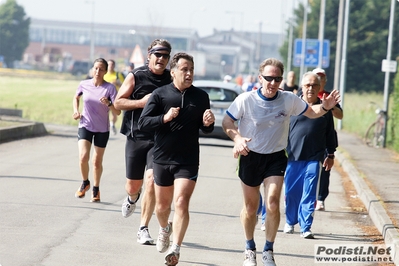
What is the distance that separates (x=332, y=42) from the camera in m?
65.9

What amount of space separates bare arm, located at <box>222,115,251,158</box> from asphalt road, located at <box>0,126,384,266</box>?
1149mm

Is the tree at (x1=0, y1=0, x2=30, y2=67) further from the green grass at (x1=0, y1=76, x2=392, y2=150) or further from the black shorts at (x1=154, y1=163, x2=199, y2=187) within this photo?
the black shorts at (x1=154, y1=163, x2=199, y2=187)

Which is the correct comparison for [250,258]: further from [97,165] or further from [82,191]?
[82,191]

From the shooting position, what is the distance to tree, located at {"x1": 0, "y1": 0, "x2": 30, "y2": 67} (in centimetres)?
12088

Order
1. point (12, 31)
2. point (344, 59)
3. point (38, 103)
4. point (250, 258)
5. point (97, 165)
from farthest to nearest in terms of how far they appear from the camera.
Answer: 1. point (12, 31)
2. point (38, 103)
3. point (344, 59)
4. point (97, 165)
5. point (250, 258)

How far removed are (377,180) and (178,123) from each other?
29.0ft

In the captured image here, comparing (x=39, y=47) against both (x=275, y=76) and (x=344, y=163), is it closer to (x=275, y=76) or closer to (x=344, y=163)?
(x=344, y=163)

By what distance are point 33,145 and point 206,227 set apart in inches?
439

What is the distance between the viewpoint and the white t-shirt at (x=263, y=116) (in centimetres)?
807

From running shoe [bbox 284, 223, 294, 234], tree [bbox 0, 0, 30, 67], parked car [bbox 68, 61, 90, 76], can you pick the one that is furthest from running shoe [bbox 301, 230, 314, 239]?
tree [bbox 0, 0, 30, 67]

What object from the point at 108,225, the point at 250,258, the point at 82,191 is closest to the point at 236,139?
the point at 250,258

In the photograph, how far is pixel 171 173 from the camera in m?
8.07

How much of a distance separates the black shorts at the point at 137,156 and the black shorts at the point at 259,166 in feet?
3.96

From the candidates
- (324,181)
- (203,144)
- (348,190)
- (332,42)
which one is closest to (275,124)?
(324,181)
